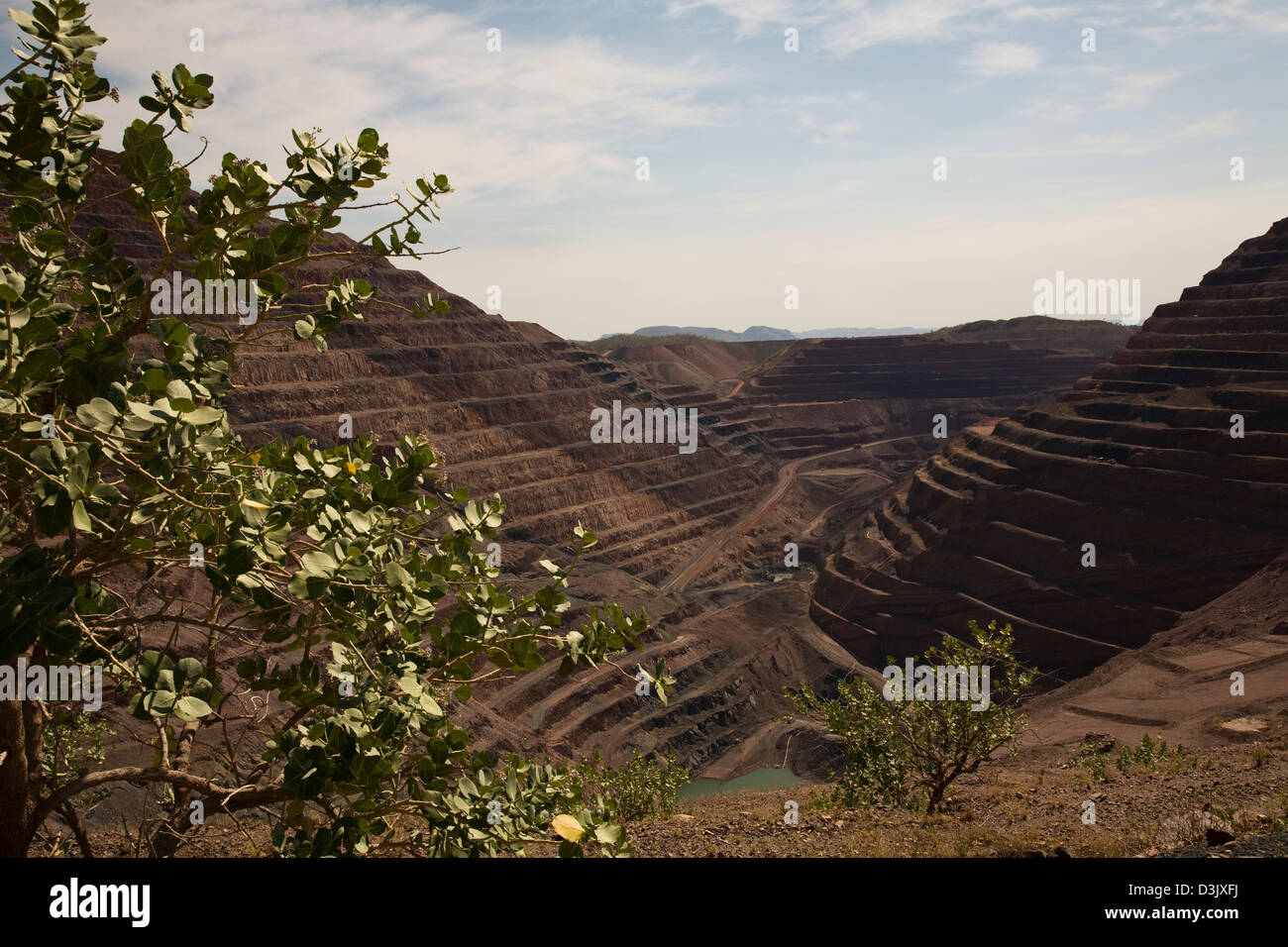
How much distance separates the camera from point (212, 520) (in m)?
5.26

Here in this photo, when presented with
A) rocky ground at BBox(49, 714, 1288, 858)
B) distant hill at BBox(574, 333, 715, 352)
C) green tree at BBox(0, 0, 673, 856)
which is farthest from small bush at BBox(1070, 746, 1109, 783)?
distant hill at BBox(574, 333, 715, 352)

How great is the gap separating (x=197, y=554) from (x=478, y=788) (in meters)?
2.08

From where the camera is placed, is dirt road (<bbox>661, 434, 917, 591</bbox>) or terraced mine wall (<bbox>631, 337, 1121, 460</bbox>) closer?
dirt road (<bbox>661, 434, 917, 591</bbox>)

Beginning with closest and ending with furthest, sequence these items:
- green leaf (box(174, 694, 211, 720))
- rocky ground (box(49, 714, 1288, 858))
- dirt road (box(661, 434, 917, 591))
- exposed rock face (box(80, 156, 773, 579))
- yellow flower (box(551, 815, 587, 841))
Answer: green leaf (box(174, 694, 211, 720)) < yellow flower (box(551, 815, 587, 841)) < rocky ground (box(49, 714, 1288, 858)) < exposed rock face (box(80, 156, 773, 579)) < dirt road (box(661, 434, 917, 591))

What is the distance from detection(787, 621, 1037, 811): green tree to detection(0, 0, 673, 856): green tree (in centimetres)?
1408

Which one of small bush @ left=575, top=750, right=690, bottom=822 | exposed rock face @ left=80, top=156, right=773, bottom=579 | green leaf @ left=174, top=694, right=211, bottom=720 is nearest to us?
green leaf @ left=174, top=694, right=211, bottom=720

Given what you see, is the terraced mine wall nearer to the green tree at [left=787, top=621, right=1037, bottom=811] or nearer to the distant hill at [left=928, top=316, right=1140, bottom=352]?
the distant hill at [left=928, top=316, right=1140, bottom=352]

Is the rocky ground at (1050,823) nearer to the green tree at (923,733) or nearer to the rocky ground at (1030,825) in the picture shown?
the rocky ground at (1030,825)

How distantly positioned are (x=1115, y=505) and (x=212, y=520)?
54.8 m

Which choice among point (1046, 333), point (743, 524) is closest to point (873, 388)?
point (1046, 333)

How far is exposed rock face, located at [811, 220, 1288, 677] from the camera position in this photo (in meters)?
46.3

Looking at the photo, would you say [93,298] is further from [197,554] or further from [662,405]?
[662,405]
